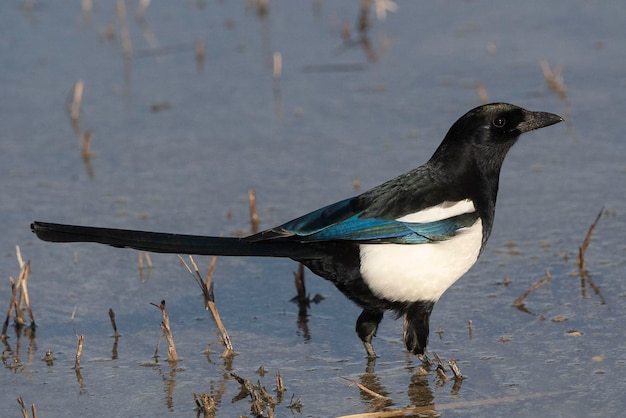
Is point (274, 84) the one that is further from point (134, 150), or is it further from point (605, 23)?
point (605, 23)

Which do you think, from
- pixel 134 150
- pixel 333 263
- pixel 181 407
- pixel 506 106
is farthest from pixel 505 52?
pixel 181 407

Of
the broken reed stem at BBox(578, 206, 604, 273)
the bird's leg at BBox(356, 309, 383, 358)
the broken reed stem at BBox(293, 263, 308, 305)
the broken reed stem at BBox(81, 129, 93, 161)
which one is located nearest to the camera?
the bird's leg at BBox(356, 309, 383, 358)

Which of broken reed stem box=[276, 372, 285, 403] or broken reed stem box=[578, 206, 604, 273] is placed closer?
broken reed stem box=[276, 372, 285, 403]

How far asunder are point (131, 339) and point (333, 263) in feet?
2.97

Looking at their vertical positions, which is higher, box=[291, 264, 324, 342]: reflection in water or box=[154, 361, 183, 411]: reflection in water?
box=[291, 264, 324, 342]: reflection in water

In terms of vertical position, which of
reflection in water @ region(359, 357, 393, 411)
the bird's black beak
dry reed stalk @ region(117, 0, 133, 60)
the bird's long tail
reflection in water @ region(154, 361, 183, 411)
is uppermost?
dry reed stalk @ region(117, 0, 133, 60)

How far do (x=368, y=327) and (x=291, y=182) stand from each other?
5.97ft

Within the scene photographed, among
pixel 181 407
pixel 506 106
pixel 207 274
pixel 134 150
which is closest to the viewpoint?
pixel 181 407

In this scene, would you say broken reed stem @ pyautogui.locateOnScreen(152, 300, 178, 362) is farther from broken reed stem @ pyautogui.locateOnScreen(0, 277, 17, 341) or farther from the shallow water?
broken reed stem @ pyautogui.locateOnScreen(0, 277, 17, 341)

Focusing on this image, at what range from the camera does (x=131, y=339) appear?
4645mm

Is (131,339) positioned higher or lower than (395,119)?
lower

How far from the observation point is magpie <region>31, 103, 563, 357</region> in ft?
13.8

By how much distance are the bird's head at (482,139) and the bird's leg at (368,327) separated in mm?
611

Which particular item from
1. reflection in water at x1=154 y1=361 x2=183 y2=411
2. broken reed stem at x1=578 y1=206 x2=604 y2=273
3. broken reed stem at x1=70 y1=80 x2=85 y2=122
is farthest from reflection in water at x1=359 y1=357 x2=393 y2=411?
broken reed stem at x1=70 y1=80 x2=85 y2=122
